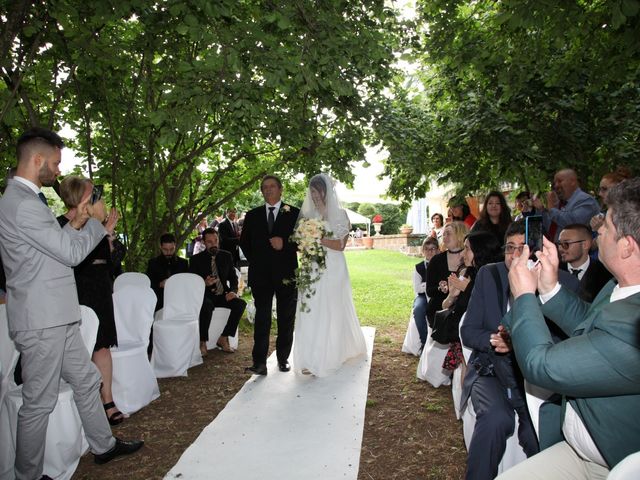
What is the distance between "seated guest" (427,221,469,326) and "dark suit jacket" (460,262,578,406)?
126 centimetres

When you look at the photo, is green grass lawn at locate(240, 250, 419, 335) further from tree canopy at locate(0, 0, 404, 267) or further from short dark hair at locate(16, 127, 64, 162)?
short dark hair at locate(16, 127, 64, 162)

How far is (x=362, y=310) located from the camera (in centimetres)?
968

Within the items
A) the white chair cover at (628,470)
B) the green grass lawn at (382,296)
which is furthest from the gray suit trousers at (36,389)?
the green grass lawn at (382,296)

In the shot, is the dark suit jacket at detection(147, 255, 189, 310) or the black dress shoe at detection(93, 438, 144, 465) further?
the dark suit jacket at detection(147, 255, 189, 310)

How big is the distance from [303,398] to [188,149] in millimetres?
4383

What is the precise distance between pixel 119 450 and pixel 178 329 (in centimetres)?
192

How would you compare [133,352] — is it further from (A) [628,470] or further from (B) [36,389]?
(A) [628,470]

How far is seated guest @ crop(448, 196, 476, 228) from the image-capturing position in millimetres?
7242

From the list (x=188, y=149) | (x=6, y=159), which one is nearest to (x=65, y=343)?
(x=6, y=159)

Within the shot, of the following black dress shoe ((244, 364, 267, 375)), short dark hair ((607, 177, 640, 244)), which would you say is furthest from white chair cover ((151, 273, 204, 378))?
short dark hair ((607, 177, 640, 244))

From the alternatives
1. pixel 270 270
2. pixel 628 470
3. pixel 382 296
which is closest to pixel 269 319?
pixel 270 270

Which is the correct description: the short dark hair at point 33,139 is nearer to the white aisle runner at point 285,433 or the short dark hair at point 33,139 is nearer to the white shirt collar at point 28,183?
the white shirt collar at point 28,183

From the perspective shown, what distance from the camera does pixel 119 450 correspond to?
139 inches

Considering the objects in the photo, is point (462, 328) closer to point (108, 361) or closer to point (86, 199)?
point (86, 199)
